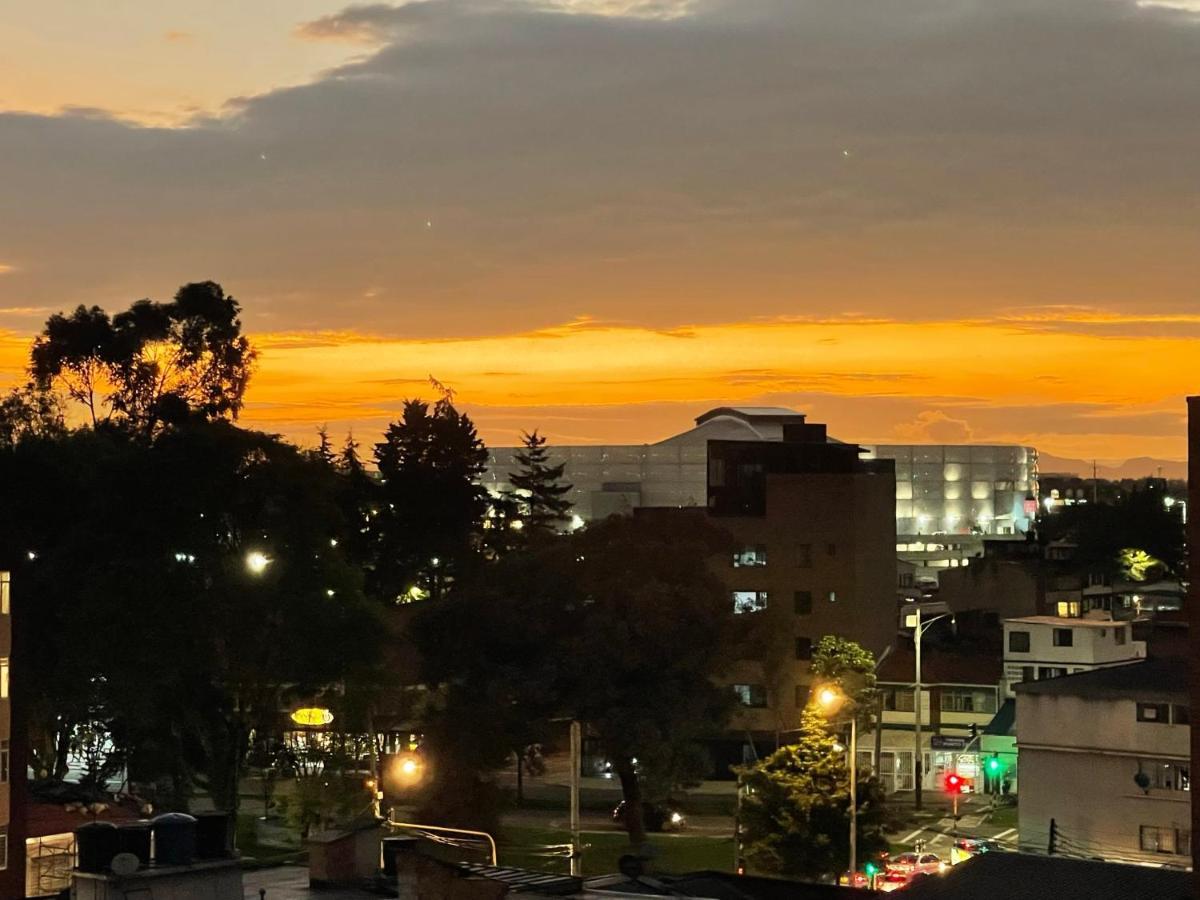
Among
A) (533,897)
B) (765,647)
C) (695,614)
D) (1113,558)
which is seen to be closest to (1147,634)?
(765,647)

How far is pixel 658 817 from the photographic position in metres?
79.8

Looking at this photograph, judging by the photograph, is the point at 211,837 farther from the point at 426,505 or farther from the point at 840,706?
the point at 426,505

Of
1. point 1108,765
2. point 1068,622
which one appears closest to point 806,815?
point 1108,765

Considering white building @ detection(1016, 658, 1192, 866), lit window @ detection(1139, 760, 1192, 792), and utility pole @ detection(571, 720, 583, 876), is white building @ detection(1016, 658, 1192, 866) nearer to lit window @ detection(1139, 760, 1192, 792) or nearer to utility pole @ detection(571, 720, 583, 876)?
lit window @ detection(1139, 760, 1192, 792)

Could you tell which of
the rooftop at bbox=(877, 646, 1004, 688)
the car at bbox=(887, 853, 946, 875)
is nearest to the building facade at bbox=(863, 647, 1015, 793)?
the rooftop at bbox=(877, 646, 1004, 688)

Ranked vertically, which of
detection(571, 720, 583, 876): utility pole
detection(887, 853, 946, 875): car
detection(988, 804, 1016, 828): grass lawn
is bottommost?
detection(887, 853, 946, 875): car

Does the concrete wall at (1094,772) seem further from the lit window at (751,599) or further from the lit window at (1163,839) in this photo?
the lit window at (751,599)

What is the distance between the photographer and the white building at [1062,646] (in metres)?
91.8

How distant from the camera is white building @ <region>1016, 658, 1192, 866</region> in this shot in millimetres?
66875

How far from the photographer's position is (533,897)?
24469 mm

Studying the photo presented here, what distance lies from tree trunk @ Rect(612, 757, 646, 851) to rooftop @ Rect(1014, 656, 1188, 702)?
15.4m

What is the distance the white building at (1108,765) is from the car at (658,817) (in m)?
15.9

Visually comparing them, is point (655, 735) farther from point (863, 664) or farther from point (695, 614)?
point (863, 664)

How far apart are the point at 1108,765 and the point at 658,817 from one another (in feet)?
63.4
